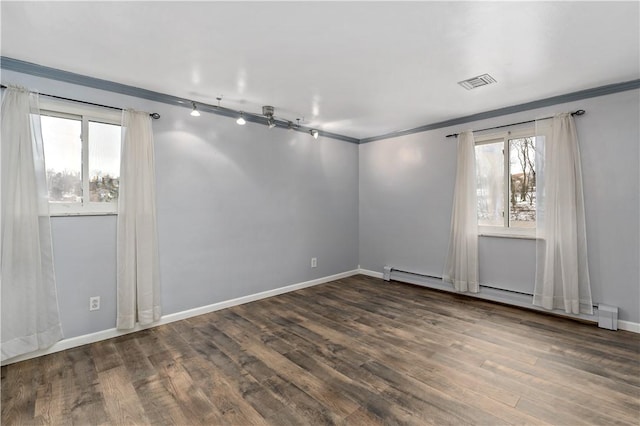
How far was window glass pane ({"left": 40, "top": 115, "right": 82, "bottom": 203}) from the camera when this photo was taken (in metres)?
2.66

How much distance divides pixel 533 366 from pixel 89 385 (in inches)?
135

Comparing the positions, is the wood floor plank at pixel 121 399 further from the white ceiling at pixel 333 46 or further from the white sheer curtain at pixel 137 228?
the white ceiling at pixel 333 46

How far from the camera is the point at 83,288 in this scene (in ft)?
9.17

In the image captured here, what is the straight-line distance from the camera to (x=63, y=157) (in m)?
2.73

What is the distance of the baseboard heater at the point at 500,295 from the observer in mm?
3080

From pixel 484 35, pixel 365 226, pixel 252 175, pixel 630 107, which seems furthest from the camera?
pixel 365 226

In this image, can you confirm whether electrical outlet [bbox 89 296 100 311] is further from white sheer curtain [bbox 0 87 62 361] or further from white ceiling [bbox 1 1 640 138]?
white ceiling [bbox 1 1 640 138]

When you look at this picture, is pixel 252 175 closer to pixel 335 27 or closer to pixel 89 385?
pixel 335 27

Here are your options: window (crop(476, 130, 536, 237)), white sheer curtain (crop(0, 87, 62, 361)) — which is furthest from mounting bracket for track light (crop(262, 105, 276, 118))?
window (crop(476, 130, 536, 237))

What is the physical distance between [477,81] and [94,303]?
14.3 feet

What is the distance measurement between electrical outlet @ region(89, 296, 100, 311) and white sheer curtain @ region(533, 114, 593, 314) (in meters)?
4.78

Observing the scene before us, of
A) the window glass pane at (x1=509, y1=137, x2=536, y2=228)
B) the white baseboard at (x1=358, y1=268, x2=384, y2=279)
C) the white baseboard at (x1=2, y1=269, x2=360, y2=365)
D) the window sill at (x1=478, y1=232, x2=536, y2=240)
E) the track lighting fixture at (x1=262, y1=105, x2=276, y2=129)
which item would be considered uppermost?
the track lighting fixture at (x1=262, y1=105, x2=276, y2=129)

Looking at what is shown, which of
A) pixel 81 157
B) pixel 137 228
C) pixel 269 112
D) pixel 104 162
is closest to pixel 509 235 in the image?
pixel 269 112

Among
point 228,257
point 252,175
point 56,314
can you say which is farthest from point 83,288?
point 252,175
